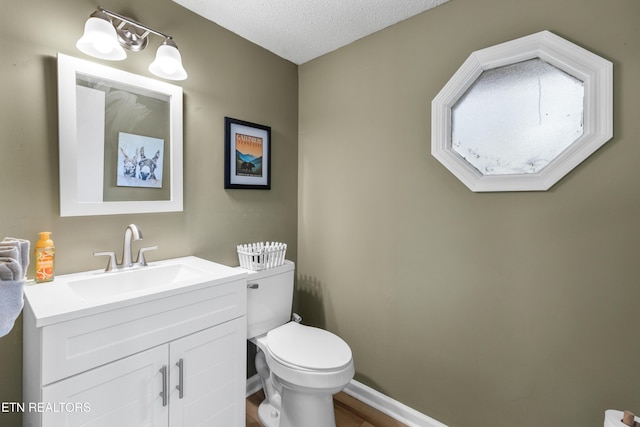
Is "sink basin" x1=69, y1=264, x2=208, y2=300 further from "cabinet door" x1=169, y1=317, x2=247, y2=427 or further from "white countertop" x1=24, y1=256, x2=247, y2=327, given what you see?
"cabinet door" x1=169, y1=317, x2=247, y2=427

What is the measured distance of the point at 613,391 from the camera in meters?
1.16

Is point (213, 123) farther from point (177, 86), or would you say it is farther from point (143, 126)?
point (143, 126)

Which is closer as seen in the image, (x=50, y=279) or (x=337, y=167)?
(x=50, y=279)

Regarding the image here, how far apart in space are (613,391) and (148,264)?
207cm

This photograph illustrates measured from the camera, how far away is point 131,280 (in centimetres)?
137

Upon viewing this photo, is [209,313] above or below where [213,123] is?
below

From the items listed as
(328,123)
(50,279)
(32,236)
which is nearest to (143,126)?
(32,236)

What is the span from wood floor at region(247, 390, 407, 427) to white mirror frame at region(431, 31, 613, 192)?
1408 mm

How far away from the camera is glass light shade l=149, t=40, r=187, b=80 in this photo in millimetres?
1396

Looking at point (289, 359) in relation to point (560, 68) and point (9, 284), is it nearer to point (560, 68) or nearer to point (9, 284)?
point (9, 284)

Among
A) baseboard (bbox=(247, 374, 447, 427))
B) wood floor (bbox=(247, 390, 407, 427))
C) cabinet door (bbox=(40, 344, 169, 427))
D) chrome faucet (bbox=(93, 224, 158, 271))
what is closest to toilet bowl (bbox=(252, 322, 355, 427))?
wood floor (bbox=(247, 390, 407, 427))

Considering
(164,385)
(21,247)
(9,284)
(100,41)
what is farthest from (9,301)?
(100,41)

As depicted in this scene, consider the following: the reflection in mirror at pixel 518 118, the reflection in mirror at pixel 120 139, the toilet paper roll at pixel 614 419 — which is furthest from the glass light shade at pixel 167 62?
the toilet paper roll at pixel 614 419

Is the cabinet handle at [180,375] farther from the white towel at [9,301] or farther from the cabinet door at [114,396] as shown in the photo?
the white towel at [9,301]
